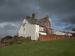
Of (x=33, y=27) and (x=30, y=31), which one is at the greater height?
(x=33, y=27)

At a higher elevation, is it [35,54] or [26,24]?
[26,24]

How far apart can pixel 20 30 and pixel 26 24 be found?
3059 mm

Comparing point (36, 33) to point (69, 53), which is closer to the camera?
point (69, 53)

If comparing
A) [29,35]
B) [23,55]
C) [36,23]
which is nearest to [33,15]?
[36,23]

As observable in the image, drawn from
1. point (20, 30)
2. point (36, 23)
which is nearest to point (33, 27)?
point (36, 23)

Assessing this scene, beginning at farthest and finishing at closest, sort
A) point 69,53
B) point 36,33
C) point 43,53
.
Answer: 1. point 36,33
2. point 43,53
3. point 69,53

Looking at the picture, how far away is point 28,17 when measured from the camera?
6456 cm

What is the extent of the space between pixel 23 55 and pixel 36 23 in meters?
36.9

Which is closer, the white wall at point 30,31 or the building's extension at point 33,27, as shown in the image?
the white wall at point 30,31

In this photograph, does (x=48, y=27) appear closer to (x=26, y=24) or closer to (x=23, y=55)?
(x=26, y=24)

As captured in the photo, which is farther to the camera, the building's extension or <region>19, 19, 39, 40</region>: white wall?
the building's extension

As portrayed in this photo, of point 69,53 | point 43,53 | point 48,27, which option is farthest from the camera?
point 48,27

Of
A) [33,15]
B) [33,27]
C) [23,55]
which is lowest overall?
→ [23,55]

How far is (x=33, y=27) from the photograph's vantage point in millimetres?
59000
